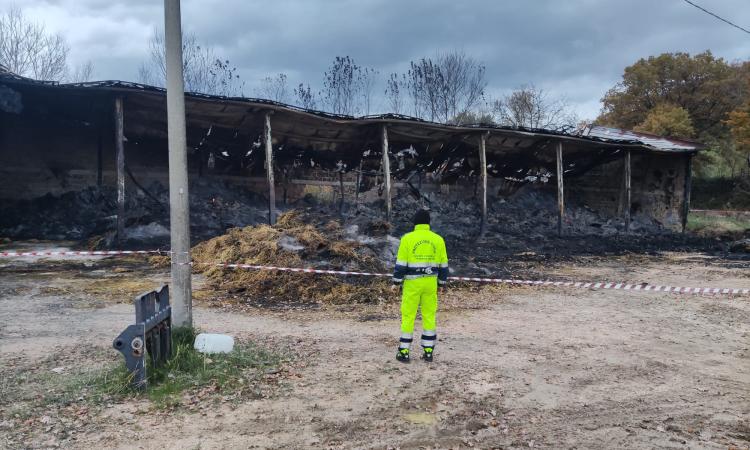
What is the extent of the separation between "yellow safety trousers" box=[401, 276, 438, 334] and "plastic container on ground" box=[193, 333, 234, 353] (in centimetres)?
182

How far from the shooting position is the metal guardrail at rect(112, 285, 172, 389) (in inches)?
166

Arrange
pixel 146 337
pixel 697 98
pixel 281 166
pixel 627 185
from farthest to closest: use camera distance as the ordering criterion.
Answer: pixel 697 98 < pixel 627 185 < pixel 281 166 < pixel 146 337

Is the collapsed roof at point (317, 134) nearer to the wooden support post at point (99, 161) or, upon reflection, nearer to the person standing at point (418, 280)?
the wooden support post at point (99, 161)

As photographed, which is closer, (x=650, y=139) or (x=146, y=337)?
(x=146, y=337)

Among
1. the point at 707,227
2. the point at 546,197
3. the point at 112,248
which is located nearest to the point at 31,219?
the point at 112,248

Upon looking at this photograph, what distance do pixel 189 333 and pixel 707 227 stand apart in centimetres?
2493

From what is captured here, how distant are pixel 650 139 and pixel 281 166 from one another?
16791mm

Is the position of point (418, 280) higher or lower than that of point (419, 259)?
lower

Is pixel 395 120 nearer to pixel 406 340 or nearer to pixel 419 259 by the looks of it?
pixel 419 259

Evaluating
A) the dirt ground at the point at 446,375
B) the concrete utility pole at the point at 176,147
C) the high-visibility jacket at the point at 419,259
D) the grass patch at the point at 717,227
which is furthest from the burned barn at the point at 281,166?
the high-visibility jacket at the point at 419,259

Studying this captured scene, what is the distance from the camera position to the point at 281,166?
64.4 ft

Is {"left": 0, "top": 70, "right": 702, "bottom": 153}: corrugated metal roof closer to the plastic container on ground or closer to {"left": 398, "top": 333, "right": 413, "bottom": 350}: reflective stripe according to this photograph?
the plastic container on ground

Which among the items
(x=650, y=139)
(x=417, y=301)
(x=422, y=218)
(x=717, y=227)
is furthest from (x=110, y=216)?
(x=717, y=227)

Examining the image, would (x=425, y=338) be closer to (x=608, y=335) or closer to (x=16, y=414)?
(x=608, y=335)
